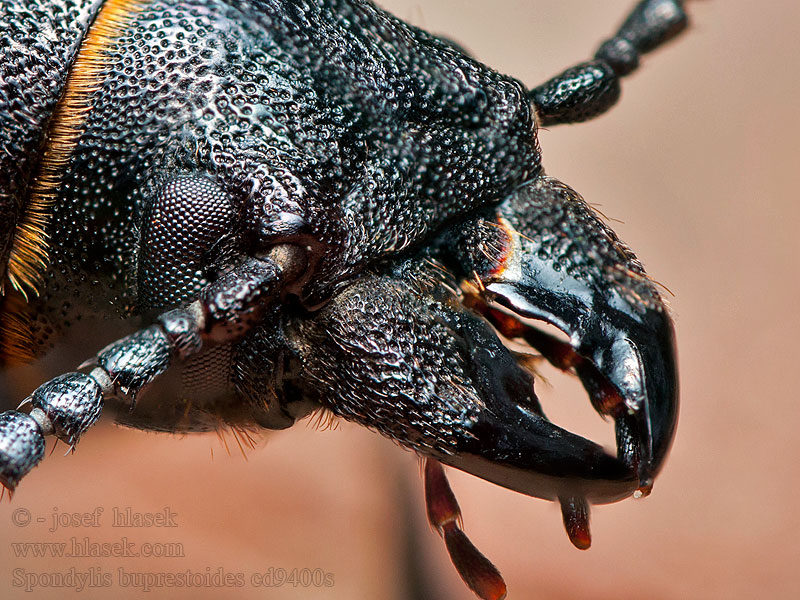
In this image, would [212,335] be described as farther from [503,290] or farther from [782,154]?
[782,154]

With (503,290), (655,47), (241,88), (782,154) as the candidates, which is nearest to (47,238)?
(241,88)

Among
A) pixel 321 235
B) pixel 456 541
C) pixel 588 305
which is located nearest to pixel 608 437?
pixel 456 541

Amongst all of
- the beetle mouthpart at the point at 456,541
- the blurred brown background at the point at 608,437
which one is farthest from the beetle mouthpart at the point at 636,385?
the blurred brown background at the point at 608,437

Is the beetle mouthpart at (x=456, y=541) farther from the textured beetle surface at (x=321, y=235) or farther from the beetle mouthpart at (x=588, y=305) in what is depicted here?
the beetle mouthpart at (x=588, y=305)

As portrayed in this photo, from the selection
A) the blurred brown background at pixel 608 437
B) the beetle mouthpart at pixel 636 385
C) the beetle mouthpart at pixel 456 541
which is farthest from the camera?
the blurred brown background at pixel 608 437

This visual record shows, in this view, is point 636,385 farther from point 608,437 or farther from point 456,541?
point 608,437

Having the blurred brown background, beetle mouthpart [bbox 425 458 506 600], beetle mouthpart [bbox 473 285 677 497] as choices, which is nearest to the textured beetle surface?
beetle mouthpart [bbox 473 285 677 497]
